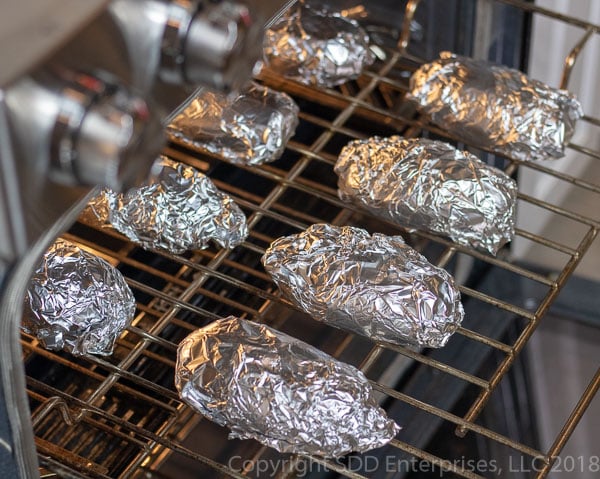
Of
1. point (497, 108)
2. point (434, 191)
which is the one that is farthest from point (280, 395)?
point (497, 108)

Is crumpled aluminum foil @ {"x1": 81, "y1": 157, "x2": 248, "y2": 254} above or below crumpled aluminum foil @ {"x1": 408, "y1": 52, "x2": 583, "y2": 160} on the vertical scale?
below

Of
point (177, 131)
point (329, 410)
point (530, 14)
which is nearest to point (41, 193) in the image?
point (329, 410)

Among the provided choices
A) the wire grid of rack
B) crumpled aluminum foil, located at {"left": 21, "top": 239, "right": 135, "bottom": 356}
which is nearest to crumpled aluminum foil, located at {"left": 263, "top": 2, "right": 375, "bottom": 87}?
the wire grid of rack

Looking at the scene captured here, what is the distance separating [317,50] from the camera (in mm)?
1006

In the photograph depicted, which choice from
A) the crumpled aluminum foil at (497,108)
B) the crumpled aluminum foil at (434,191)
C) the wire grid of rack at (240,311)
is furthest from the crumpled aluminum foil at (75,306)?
the crumpled aluminum foil at (497,108)

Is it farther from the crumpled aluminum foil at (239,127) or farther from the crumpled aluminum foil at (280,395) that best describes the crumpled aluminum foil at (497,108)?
the crumpled aluminum foil at (280,395)

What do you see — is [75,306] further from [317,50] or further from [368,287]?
[317,50]

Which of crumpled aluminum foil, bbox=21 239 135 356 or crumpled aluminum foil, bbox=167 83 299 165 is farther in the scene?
crumpled aluminum foil, bbox=167 83 299 165

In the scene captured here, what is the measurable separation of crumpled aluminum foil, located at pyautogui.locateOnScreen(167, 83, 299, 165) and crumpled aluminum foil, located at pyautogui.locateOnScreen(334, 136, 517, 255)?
0.21 ft

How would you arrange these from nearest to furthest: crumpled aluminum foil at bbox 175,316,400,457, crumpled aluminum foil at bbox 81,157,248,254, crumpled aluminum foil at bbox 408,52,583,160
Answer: crumpled aluminum foil at bbox 175,316,400,457 → crumpled aluminum foil at bbox 81,157,248,254 → crumpled aluminum foil at bbox 408,52,583,160

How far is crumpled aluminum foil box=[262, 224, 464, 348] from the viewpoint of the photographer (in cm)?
79

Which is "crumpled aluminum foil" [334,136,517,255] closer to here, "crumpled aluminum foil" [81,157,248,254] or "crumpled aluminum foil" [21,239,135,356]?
"crumpled aluminum foil" [81,157,248,254]

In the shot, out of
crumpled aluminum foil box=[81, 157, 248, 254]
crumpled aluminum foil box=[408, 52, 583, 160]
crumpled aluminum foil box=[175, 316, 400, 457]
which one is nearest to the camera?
crumpled aluminum foil box=[175, 316, 400, 457]

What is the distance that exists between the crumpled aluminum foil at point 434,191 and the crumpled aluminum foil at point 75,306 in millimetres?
236
